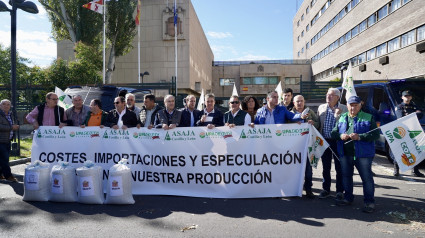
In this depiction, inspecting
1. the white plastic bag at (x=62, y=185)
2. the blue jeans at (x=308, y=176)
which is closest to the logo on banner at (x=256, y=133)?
the blue jeans at (x=308, y=176)

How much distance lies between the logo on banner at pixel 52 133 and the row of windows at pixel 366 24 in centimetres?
2578

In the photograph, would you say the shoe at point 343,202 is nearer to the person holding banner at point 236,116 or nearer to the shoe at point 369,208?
the shoe at point 369,208

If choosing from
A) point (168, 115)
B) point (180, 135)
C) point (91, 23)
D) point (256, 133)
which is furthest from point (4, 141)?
point (91, 23)

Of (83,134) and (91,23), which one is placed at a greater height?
(91,23)

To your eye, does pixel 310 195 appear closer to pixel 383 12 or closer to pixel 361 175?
pixel 361 175

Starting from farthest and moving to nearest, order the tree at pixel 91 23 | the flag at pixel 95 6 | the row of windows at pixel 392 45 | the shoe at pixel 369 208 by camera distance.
Result: the tree at pixel 91 23
the row of windows at pixel 392 45
the flag at pixel 95 6
the shoe at pixel 369 208

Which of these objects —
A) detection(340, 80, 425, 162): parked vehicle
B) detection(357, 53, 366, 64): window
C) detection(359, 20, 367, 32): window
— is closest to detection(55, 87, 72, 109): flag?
detection(340, 80, 425, 162): parked vehicle

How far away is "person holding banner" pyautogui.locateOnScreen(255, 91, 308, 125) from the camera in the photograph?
5561mm

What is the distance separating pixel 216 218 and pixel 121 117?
9.50 ft

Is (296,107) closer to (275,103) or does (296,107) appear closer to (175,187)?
(275,103)

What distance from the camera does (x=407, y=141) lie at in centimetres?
466

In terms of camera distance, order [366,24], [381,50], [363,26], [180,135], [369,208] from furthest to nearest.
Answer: [363,26] < [366,24] < [381,50] < [180,135] < [369,208]

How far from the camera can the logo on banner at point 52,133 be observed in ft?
19.6

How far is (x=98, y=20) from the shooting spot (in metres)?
26.4
